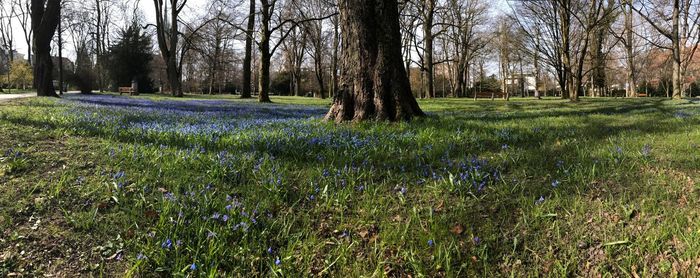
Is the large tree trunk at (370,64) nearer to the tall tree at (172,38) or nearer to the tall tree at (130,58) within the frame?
the tall tree at (172,38)

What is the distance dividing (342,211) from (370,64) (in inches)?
172

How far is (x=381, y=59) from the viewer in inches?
263

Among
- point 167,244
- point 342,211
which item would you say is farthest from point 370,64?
point 167,244

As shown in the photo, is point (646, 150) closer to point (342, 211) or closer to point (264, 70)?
point (342, 211)

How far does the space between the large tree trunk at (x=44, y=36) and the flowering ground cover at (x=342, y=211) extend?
15.6m

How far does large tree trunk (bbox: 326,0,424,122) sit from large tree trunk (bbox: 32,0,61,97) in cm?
1560

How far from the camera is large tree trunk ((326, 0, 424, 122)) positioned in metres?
6.68

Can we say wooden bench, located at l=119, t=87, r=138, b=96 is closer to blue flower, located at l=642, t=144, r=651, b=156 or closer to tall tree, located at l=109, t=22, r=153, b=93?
tall tree, located at l=109, t=22, r=153, b=93

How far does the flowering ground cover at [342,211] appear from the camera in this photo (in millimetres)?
2135

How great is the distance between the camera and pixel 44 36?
16.5 metres

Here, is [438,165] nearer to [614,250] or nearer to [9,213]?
[614,250]

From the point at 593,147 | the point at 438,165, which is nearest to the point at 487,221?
the point at 438,165

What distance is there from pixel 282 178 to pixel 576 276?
211 centimetres

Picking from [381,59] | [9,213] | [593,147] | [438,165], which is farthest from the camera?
[381,59]
